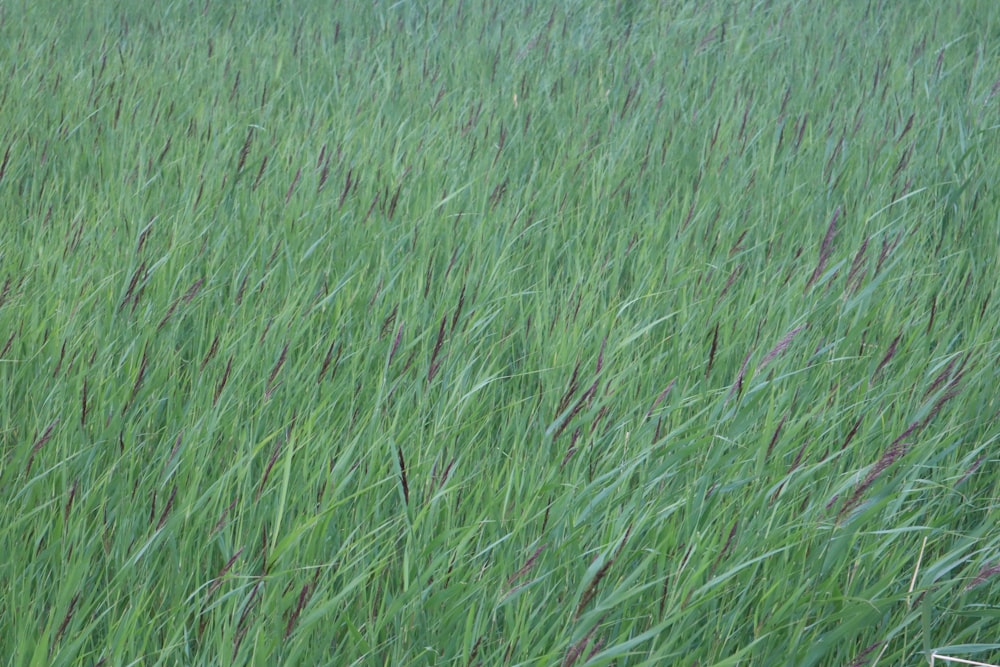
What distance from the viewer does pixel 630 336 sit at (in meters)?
1.75

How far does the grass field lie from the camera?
1240mm

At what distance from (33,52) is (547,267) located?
248 cm

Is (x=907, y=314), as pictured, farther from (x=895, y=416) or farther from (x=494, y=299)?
(x=494, y=299)

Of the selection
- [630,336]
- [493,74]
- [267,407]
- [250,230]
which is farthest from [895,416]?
[493,74]

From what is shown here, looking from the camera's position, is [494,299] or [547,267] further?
[547,267]

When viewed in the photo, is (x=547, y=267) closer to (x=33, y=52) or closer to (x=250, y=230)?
(x=250, y=230)

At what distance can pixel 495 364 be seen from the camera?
5.92 feet

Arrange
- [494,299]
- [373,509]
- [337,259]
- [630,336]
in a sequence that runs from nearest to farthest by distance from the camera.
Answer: [373,509], [630,336], [494,299], [337,259]

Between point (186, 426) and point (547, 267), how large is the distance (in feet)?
2.99

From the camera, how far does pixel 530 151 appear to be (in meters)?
2.95

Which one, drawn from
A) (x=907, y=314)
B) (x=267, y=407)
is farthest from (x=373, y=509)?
(x=907, y=314)

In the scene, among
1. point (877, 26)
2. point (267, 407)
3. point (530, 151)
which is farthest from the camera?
point (877, 26)

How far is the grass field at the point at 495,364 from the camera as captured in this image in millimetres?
1240

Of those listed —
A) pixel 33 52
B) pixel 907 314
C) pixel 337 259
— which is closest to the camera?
pixel 907 314
